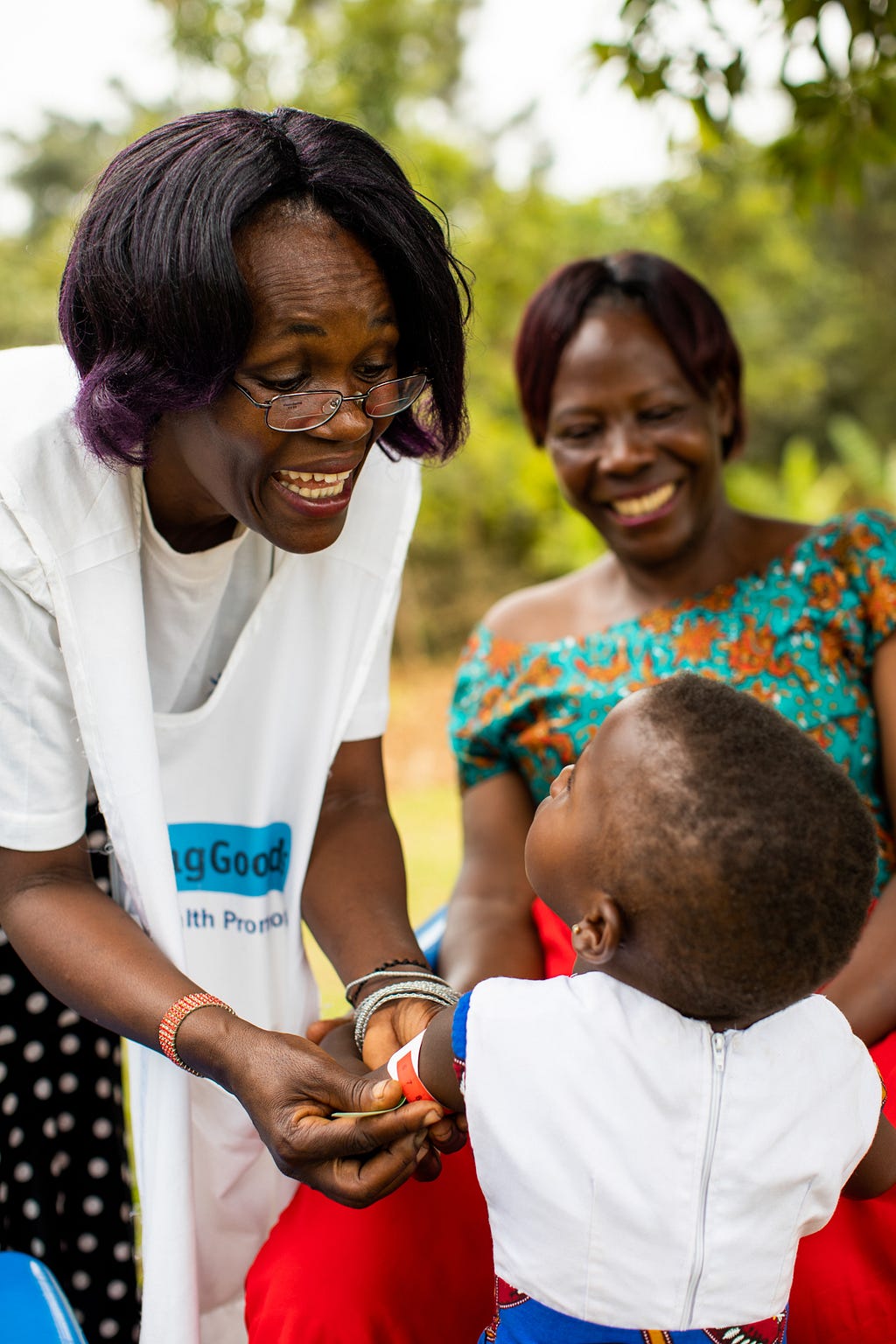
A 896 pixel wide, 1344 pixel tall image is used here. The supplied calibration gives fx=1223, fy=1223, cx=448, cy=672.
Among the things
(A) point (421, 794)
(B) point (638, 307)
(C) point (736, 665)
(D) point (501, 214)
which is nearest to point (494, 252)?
(D) point (501, 214)

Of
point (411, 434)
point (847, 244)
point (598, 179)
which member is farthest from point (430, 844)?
point (847, 244)

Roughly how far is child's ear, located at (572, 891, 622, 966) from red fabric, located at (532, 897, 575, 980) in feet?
2.73

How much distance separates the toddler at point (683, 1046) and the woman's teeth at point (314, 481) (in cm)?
62

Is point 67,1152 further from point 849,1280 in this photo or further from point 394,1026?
point 849,1280

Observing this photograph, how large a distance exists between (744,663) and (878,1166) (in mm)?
1177

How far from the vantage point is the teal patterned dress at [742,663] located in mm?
2469

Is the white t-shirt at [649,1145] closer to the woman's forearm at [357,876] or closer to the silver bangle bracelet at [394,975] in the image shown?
the silver bangle bracelet at [394,975]

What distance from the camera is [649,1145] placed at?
144 centimetres

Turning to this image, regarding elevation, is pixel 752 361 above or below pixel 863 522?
above

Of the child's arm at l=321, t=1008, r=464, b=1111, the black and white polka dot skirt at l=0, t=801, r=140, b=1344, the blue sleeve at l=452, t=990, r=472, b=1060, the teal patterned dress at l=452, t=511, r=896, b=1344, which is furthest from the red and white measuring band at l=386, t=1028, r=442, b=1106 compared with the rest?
the black and white polka dot skirt at l=0, t=801, r=140, b=1344

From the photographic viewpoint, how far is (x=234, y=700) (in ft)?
7.13

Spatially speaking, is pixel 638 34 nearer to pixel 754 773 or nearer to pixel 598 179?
pixel 754 773

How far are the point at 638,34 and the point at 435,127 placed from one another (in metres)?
7.81

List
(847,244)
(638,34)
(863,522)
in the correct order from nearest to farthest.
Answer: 1. (863,522)
2. (638,34)
3. (847,244)
